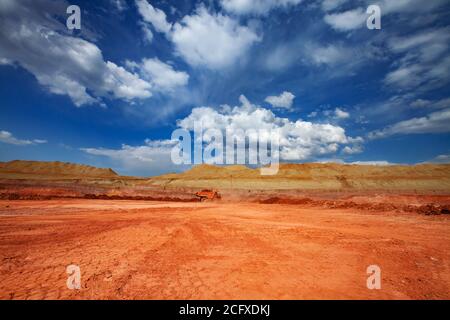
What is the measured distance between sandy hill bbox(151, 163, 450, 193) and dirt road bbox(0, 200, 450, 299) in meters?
42.1

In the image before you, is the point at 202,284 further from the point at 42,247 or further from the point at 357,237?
the point at 357,237

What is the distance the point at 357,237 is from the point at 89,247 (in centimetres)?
839

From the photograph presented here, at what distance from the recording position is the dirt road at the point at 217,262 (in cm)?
430

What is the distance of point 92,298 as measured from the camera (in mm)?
4008

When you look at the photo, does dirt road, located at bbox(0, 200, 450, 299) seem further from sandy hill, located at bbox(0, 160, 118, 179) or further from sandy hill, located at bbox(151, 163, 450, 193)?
sandy hill, located at bbox(0, 160, 118, 179)

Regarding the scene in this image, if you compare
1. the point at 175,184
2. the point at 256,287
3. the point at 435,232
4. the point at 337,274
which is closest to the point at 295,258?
the point at 337,274

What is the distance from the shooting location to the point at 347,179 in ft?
176

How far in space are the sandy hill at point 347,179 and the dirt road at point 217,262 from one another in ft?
138

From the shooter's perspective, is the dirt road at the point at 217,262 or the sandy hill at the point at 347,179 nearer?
→ the dirt road at the point at 217,262
